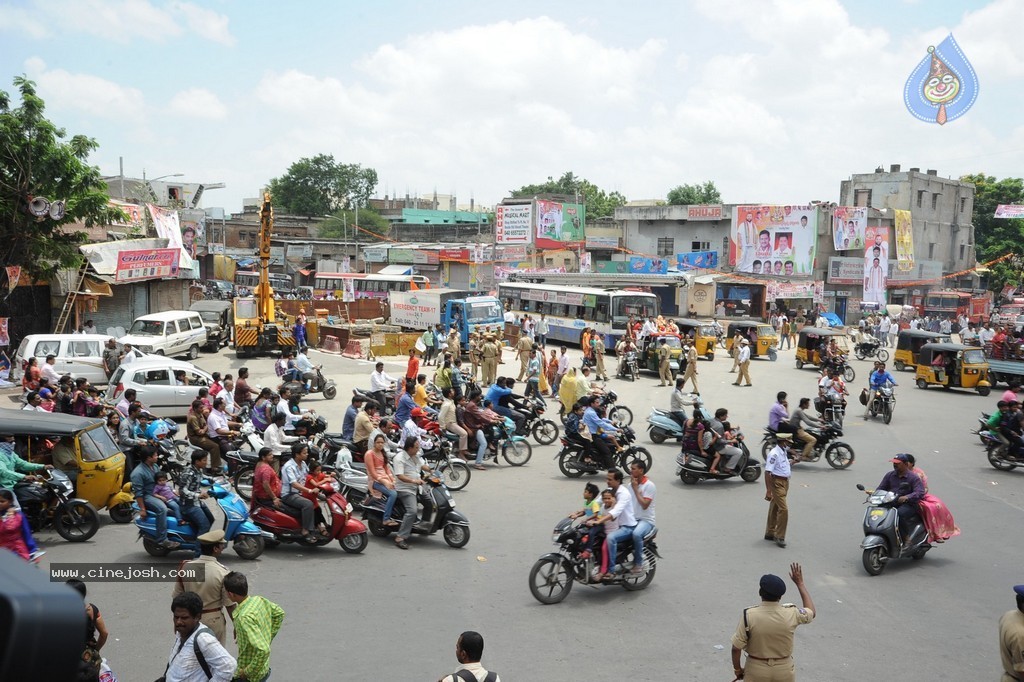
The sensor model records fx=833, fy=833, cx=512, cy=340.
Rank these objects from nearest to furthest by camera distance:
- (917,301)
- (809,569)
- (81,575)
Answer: (81,575), (809,569), (917,301)

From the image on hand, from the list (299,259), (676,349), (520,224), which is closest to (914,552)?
(676,349)

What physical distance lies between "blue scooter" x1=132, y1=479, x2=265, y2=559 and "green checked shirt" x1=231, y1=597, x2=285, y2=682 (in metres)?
4.25

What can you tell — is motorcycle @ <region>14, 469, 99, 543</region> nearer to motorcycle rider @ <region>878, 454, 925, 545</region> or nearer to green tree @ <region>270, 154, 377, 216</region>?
motorcycle rider @ <region>878, 454, 925, 545</region>

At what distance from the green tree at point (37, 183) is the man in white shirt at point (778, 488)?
73.2 ft

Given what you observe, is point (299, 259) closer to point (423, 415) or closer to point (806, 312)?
point (806, 312)

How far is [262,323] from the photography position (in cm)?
2991

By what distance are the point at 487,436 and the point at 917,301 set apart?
5115 centimetres

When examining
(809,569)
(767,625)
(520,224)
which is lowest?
(809,569)

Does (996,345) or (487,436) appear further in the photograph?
(996,345)

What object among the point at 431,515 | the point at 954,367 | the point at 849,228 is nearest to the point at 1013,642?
the point at 431,515

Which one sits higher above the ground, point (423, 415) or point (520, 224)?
point (520, 224)

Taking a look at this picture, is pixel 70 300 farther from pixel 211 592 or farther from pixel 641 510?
pixel 211 592

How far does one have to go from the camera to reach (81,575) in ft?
28.9

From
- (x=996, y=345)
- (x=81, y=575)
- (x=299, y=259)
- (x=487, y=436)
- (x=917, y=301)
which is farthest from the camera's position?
(x=299, y=259)
